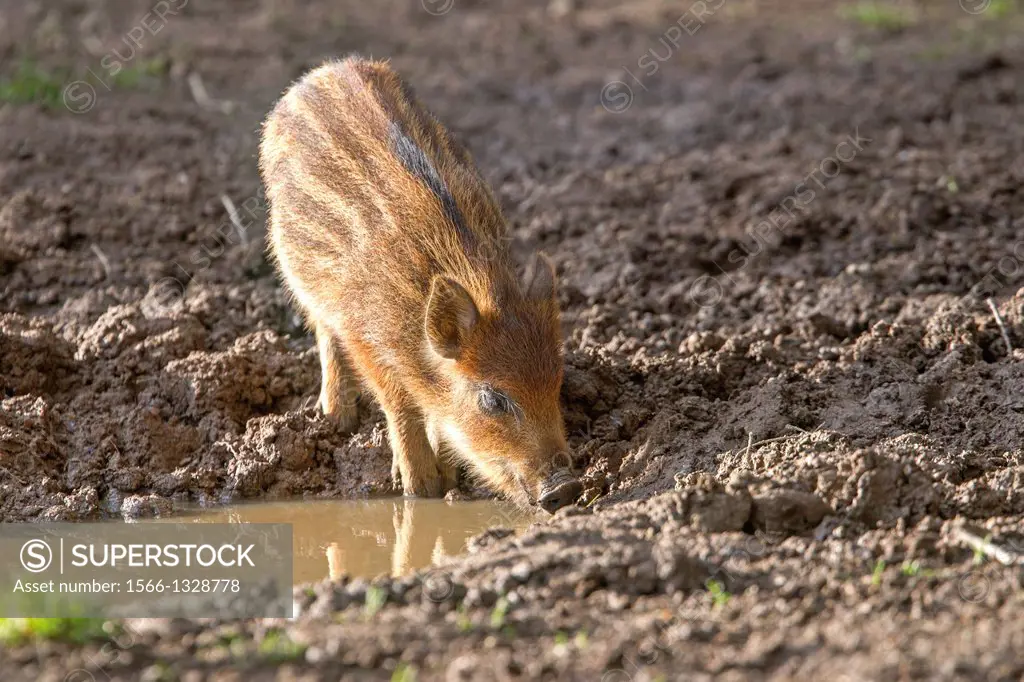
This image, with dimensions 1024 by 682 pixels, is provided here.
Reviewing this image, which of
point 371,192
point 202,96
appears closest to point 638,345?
point 371,192

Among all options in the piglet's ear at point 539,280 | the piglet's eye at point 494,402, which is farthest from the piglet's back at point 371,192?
the piglet's eye at point 494,402

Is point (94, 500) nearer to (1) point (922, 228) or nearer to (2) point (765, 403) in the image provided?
(2) point (765, 403)

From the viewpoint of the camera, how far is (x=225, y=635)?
12.0ft

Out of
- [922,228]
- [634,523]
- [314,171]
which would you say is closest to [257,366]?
[314,171]

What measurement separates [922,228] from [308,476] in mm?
3706

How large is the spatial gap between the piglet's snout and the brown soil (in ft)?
0.70

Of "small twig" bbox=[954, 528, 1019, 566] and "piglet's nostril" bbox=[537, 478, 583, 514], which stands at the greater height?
"piglet's nostril" bbox=[537, 478, 583, 514]

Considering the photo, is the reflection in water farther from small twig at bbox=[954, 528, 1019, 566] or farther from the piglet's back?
small twig at bbox=[954, 528, 1019, 566]

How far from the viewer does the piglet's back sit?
5.59 meters

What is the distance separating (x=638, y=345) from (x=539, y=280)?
0.97 metres

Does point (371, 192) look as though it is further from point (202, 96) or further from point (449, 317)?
point (202, 96)

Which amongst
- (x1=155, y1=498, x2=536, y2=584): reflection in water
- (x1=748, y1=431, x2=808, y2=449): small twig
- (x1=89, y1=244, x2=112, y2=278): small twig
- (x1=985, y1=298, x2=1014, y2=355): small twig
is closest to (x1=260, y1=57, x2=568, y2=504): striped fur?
(x1=155, y1=498, x2=536, y2=584): reflection in water

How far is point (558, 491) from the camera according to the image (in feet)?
16.8

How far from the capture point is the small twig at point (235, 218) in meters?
7.34
